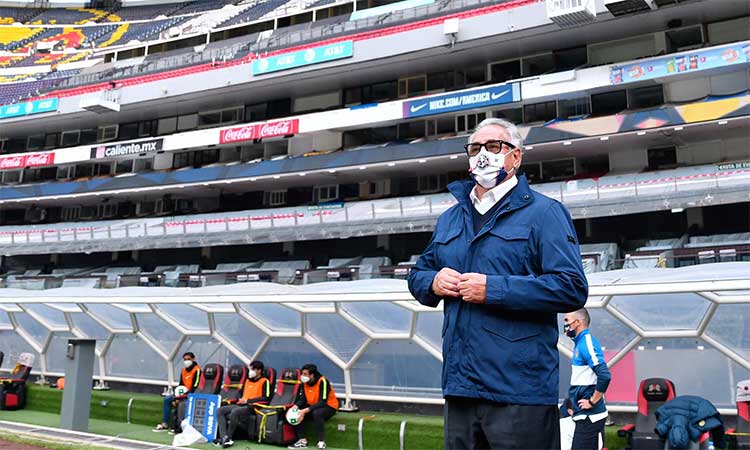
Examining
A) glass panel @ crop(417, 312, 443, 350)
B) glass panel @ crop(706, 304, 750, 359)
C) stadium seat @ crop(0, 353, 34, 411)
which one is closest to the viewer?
glass panel @ crop(706, 304, 750, 359)

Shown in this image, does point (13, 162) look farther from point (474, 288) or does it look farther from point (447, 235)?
point (474, 288)

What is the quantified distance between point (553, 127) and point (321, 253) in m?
12.4

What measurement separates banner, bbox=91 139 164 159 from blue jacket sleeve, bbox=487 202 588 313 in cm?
3222

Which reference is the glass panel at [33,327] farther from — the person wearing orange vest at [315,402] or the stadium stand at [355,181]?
the person wearing orange vest at [315,402]

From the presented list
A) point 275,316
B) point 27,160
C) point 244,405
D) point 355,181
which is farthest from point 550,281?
point 27,160

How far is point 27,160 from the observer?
35938 millimetres

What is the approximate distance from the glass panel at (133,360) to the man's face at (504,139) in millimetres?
12821

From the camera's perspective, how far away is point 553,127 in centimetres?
2333

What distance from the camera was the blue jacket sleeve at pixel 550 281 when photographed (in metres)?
2.25

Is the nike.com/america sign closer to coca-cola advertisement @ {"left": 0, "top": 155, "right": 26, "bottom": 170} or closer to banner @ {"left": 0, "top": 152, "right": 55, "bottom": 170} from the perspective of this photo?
banner @ {"left": 0, "top": 152, "right": 55, "bottom": 170}

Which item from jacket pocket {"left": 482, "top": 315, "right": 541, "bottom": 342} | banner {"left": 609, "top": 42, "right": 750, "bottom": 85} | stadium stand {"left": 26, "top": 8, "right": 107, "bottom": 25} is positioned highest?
stadium stand {"left": 26, "top": 8, "right": 107, "bottom": 25}

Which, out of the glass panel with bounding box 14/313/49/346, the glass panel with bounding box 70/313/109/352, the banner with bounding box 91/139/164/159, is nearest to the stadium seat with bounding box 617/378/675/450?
the glass panel with bounding box 70/313/109/352

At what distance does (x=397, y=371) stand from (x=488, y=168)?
8969 millimetres

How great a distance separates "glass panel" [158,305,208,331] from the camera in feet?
42.3
